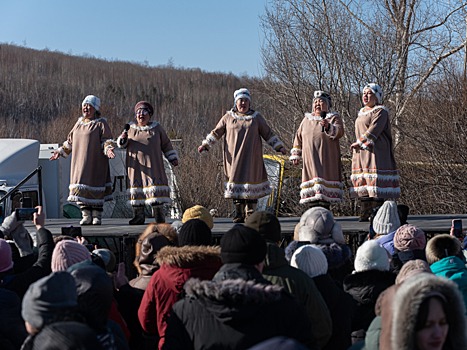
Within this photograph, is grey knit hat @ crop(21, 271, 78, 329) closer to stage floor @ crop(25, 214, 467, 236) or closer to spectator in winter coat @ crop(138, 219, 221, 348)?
spectator in winter coat @ crop(138, 219, 221, 348)

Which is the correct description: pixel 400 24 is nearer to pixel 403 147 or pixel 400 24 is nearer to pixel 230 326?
pixel 403 147

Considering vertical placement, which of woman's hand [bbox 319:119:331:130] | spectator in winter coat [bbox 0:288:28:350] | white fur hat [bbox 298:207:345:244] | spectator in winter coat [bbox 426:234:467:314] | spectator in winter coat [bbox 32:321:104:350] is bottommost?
spectator in winter coat [bbox 0:288:28:350]

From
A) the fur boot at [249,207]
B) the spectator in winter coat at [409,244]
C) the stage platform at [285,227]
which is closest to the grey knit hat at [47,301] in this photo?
the spectator in winter coat at [409,244]

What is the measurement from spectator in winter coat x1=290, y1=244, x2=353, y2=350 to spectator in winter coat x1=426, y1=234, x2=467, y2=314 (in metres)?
0.58

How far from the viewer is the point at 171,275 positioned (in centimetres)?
496

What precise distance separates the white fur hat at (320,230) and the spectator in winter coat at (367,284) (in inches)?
35.6

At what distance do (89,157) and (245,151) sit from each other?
6.46 feet

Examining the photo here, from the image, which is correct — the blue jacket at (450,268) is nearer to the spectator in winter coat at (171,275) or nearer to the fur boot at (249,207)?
the spectator in winter coat at (171,275)

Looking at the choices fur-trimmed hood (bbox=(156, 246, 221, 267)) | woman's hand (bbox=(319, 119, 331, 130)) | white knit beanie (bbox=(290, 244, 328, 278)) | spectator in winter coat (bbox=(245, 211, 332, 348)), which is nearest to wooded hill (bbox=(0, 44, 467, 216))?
woman's hand (bbox=(319, 119, 331, 130))

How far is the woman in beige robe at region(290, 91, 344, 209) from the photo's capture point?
1086 cm

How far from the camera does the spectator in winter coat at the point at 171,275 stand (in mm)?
4945

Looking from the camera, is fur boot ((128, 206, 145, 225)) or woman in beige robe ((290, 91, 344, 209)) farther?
fur boot ((128, 206, 145, 225))

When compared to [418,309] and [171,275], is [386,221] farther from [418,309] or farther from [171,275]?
[418,309]

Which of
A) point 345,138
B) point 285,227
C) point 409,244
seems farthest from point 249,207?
point 345,138
